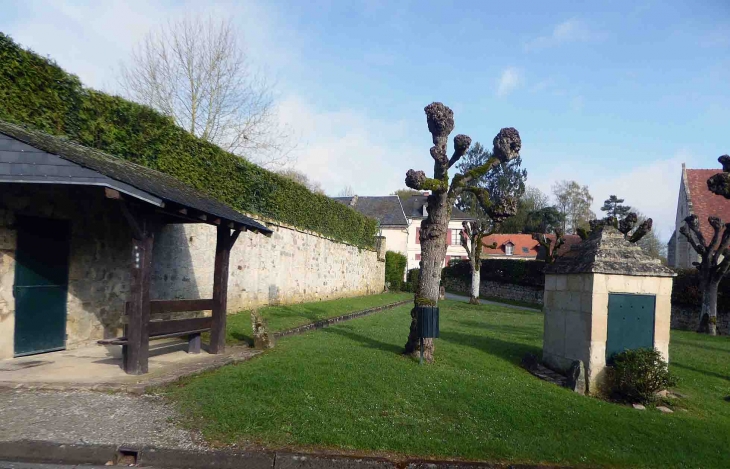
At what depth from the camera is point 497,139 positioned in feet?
33.4

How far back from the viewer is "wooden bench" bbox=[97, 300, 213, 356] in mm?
7738

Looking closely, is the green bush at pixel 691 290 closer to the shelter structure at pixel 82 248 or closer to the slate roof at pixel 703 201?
the slate roof at pixel 703 201

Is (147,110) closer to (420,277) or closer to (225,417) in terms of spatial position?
(420,277)

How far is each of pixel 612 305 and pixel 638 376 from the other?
3.86ft

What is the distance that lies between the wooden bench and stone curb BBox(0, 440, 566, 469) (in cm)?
255

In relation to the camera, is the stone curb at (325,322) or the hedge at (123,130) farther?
the stone curb at (325,322)

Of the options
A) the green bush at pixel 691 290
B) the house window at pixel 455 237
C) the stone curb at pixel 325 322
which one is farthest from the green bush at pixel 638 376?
the house window at pixel 455 237

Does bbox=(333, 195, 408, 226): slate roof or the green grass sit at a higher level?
bbox=(333, 195, 408, 226): slate roof

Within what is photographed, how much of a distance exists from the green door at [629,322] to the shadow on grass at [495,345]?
2.16 meters

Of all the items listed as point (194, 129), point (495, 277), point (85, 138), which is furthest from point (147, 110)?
point (495, 277)

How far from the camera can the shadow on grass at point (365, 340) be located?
34.4ft

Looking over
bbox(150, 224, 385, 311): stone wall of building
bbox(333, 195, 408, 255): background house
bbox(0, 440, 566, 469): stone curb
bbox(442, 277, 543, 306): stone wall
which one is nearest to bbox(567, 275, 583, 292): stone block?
bbox(0, 440, 566, 469): stone curb

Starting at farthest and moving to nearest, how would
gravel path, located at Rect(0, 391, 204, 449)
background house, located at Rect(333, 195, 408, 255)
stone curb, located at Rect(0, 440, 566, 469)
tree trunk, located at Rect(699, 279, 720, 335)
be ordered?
1. background house, located at Rect(333, 195, 408, 255)
2. tree trunk, located at Rect(699, 279, 720, 335)
3. gravel path, located at Rect(0, 391, 204, 449)
4. stone curb, located at Rect(0, 440, 566, 469)

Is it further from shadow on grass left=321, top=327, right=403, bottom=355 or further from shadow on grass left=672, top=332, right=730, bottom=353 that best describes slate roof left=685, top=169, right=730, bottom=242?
shadow on grass left=321, top=327, right=403, bottom=355
